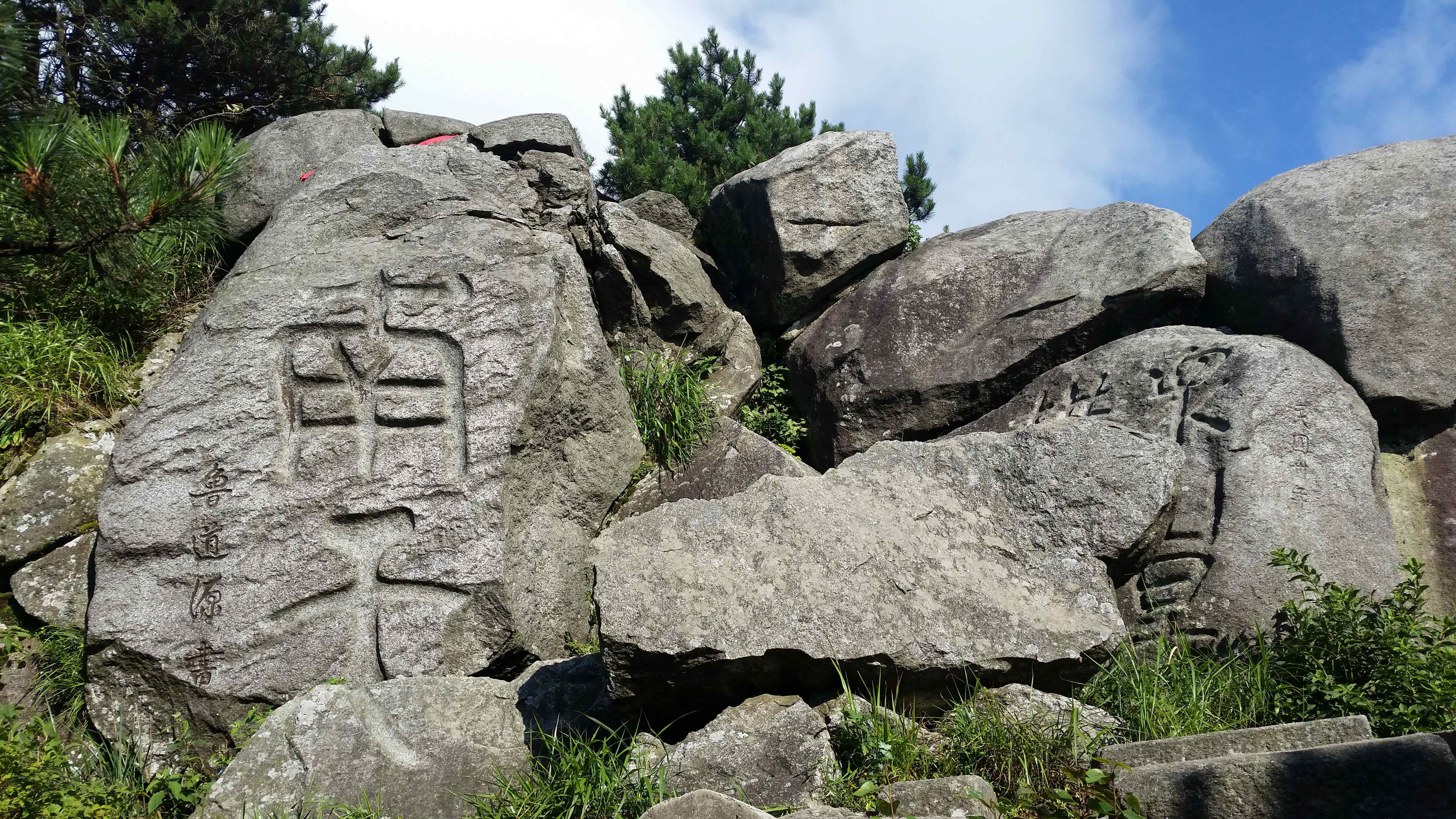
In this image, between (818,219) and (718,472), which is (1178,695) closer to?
(718,472)

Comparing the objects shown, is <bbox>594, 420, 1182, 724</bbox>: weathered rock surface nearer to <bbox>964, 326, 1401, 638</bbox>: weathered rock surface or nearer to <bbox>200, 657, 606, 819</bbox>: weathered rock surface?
<bbox>964, 326, 1401, 638</bbox>: weathered rock surface

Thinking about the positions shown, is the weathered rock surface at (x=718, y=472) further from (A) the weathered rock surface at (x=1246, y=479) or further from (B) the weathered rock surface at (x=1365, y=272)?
(B) the weathered rock surface at (x=1365, y=272)

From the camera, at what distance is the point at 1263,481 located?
15.8ft

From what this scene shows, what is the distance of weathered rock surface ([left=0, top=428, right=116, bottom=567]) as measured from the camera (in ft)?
16.9

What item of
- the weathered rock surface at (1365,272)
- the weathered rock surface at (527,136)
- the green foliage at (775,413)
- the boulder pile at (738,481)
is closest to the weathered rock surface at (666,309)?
the boulder pile at (738,481)

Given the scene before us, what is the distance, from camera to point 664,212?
8.42 m

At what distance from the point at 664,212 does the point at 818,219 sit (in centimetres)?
162

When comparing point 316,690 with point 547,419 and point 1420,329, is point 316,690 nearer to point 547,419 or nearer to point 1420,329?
point 547,419

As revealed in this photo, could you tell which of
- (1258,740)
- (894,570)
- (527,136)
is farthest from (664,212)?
(1258,740)

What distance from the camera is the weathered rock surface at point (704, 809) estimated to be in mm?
2605

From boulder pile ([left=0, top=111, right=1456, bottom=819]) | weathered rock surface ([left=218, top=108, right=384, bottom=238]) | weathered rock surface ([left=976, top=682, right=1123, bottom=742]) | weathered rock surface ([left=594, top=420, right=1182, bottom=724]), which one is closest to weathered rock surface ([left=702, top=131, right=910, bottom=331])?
boulder pile ([left=0, top=111, right=1456, bottom=819])

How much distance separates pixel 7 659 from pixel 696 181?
26.1ft

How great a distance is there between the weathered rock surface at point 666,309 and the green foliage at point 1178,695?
11.3ft

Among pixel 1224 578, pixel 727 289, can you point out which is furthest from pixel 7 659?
pixel 1224 578
